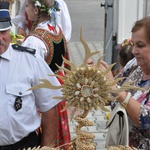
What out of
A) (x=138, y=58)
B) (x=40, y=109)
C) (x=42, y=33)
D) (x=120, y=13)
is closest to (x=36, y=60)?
(x=40, y=109)

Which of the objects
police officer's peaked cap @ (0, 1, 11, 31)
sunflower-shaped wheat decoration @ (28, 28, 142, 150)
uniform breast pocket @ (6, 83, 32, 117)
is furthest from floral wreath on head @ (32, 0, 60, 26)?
sunflower-shaped wheat decoration @ (28, 28, 142, 150)

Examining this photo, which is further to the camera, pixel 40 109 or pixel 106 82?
pixel 40 109

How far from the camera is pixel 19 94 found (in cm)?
324

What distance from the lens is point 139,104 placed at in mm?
2959

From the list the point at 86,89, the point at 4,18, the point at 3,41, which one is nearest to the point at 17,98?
the point at 3,41

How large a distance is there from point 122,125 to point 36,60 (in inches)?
27.5

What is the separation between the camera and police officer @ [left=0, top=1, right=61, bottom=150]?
320 cm

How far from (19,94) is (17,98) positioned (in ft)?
0.08

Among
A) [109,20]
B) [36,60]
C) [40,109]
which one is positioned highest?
[36,60]

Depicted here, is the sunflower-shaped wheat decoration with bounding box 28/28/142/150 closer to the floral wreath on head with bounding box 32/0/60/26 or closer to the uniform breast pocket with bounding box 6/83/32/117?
the uniform breast pocket with bounding box 6/83/32/117

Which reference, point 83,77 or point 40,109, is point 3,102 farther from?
point 83,77

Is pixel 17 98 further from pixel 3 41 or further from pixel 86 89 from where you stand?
pixel 86 89

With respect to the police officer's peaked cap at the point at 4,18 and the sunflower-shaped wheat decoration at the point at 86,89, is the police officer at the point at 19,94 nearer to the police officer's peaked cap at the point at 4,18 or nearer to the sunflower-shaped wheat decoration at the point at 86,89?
the police officer's peaked cap at the point at 4,18

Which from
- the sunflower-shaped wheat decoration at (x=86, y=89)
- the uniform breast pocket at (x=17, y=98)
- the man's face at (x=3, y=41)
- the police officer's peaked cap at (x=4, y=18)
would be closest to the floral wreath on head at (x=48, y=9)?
the police officer's peaked cap at (x=4, y=18)
